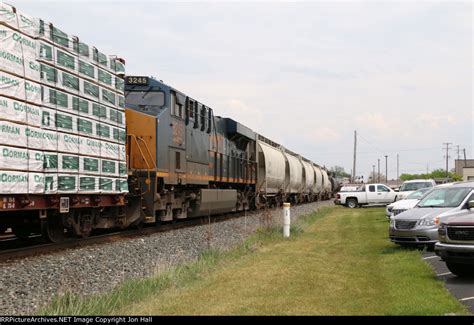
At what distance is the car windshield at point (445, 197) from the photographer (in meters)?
12.6

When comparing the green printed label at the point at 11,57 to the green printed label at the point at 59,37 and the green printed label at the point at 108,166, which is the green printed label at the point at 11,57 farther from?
the green printed label at the point at 108,166

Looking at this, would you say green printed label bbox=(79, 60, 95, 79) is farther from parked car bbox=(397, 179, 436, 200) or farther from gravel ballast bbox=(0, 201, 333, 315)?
parked car bbox=(397, 179, 436, 200)

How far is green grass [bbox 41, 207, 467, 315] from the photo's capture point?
255 inches

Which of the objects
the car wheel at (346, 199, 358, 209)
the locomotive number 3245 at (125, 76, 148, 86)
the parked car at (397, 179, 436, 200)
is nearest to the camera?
the locomotive number 3245 at (125, 76, 148, 86)

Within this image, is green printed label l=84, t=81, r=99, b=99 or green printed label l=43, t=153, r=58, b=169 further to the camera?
green printed label l=84, t=81, r=99, b=99

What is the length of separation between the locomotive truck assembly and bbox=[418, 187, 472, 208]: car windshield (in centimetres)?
721

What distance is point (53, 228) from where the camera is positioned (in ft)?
39.5

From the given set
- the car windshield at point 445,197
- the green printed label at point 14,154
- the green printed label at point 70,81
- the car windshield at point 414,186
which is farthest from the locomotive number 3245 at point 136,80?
the car windshield at point 414,186

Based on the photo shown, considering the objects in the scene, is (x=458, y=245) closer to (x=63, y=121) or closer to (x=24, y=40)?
(x=63, y=121)

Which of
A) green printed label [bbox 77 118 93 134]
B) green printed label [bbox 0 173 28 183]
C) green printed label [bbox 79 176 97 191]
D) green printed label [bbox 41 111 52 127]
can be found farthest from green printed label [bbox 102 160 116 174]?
green printed label [bbox 0 173 28 183]

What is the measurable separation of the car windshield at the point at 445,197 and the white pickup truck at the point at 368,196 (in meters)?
24.5

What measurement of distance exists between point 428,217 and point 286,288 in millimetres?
5822

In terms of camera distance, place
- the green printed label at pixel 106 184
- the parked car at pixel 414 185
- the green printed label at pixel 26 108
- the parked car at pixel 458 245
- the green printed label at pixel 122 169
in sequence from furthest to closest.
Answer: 1. the parked car at pixel 414 185
2. the green printed label at pixel 122 169
3. the green printed label at pixel 106 184
4. the green printed label at pixel 26 108
5. the parked car at pixel 458 245

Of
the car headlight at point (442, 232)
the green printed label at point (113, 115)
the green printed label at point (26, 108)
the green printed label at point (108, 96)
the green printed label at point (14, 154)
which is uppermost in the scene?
the green printed label at point (108, 96)
